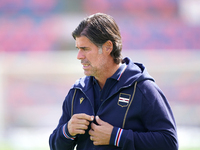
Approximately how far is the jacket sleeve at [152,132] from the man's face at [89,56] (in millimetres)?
371

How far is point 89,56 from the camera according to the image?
1.99 meters

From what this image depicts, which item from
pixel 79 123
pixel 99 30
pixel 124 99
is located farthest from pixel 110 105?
pixel 99 30

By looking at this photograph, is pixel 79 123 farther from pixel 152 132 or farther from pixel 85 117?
pixel 152 132

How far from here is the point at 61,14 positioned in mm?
11094

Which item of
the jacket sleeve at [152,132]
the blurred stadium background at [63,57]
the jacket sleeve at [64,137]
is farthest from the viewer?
the blurred stadium background at [63,57]

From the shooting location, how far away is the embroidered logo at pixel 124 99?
5.99ft

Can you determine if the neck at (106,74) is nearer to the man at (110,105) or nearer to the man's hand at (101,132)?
the man at (110,105)

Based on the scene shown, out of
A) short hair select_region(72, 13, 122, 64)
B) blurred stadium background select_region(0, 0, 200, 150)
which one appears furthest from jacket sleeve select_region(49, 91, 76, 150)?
blurred stadium background select_region(0, 0, 200, 150)

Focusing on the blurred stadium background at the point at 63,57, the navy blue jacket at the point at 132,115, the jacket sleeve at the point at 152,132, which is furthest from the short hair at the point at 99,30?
the blurred stadium background at the point at 63,57

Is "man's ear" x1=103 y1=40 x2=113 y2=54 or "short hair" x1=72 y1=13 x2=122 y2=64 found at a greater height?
"short hair" x1=72 y1=13 x2=122 y2=64

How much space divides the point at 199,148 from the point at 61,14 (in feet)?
24.2

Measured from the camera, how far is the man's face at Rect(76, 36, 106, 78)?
197cm

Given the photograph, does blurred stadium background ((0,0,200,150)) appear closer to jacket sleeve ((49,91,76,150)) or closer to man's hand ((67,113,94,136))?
jacket sleeve ((49,91,76,150))

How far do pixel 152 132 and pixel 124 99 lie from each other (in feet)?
0.83
